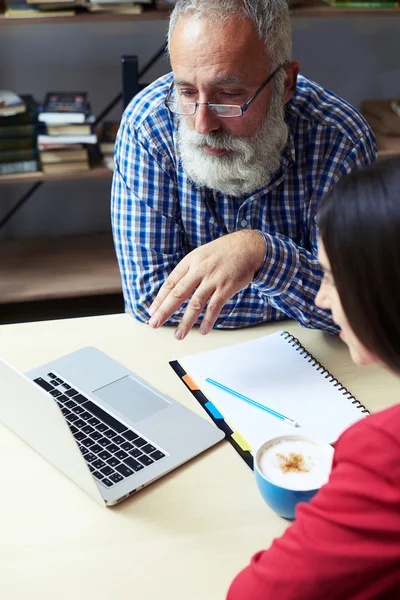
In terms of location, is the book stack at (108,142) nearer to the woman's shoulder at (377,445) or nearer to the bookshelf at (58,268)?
the bookshelf at (58,268)

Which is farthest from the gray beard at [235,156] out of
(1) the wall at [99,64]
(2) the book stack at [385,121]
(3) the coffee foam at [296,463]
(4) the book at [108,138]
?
(1) the wall at [99,64]

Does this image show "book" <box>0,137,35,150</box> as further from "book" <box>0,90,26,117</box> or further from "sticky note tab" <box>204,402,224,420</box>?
"sticky note tab" <box>204,402,224,420</box>

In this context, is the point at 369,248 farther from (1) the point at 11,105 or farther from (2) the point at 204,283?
(1) the point at 11,105

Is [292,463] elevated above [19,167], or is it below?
above

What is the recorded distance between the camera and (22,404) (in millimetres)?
1056

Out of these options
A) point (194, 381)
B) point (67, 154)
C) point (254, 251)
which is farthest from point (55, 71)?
point (194, 381)

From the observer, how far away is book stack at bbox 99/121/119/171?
2.54m

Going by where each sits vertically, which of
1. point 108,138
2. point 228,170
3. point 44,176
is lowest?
point 44,176

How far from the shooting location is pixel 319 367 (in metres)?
1.32

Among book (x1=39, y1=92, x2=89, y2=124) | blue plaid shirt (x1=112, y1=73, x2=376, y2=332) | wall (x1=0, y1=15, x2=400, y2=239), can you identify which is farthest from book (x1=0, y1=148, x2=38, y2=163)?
blue plaid shirt (x1=112, y1=73, x2=376, y2=332)

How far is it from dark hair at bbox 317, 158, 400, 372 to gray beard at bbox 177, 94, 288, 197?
0.78 m

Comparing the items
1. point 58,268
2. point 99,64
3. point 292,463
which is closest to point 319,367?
point 292,463

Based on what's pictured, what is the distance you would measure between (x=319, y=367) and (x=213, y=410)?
23cm

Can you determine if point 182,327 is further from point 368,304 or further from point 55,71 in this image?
point 55,71
